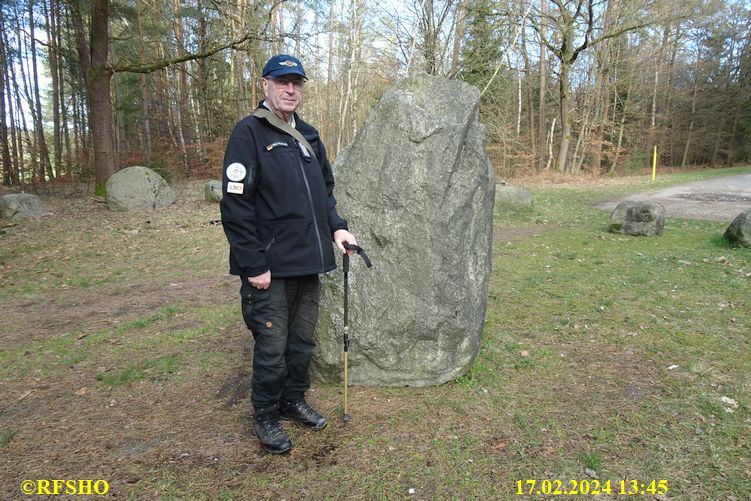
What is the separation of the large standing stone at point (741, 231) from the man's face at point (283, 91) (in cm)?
811

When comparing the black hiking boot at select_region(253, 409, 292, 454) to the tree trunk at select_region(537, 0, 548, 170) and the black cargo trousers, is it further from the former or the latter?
the tree trunk at select_region(537, 0, 548, 170)

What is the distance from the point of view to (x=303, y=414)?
3.17m

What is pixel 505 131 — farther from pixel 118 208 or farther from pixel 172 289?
pixel 172 289

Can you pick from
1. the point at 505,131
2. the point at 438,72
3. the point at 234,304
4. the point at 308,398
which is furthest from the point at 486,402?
the point at 505,131

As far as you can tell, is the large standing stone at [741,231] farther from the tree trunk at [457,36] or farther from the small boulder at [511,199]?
the tree trunk at [457,36]

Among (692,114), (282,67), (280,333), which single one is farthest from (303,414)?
(692,114)

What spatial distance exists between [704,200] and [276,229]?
15920 mm

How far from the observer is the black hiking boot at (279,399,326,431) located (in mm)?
3141

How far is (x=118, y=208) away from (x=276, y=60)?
12.5 metres

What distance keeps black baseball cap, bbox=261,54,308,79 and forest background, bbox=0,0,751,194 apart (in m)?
7.89

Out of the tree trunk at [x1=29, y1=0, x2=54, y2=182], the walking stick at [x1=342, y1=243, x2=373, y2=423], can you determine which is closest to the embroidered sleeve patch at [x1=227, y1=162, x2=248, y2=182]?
the walking stick at [x1=342, y1=243, x2=373, y2=423]

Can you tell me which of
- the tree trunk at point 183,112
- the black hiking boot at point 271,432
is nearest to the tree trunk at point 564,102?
the tree trunk at point 183,112

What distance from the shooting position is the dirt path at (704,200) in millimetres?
11802

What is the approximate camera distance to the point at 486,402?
136 inches
